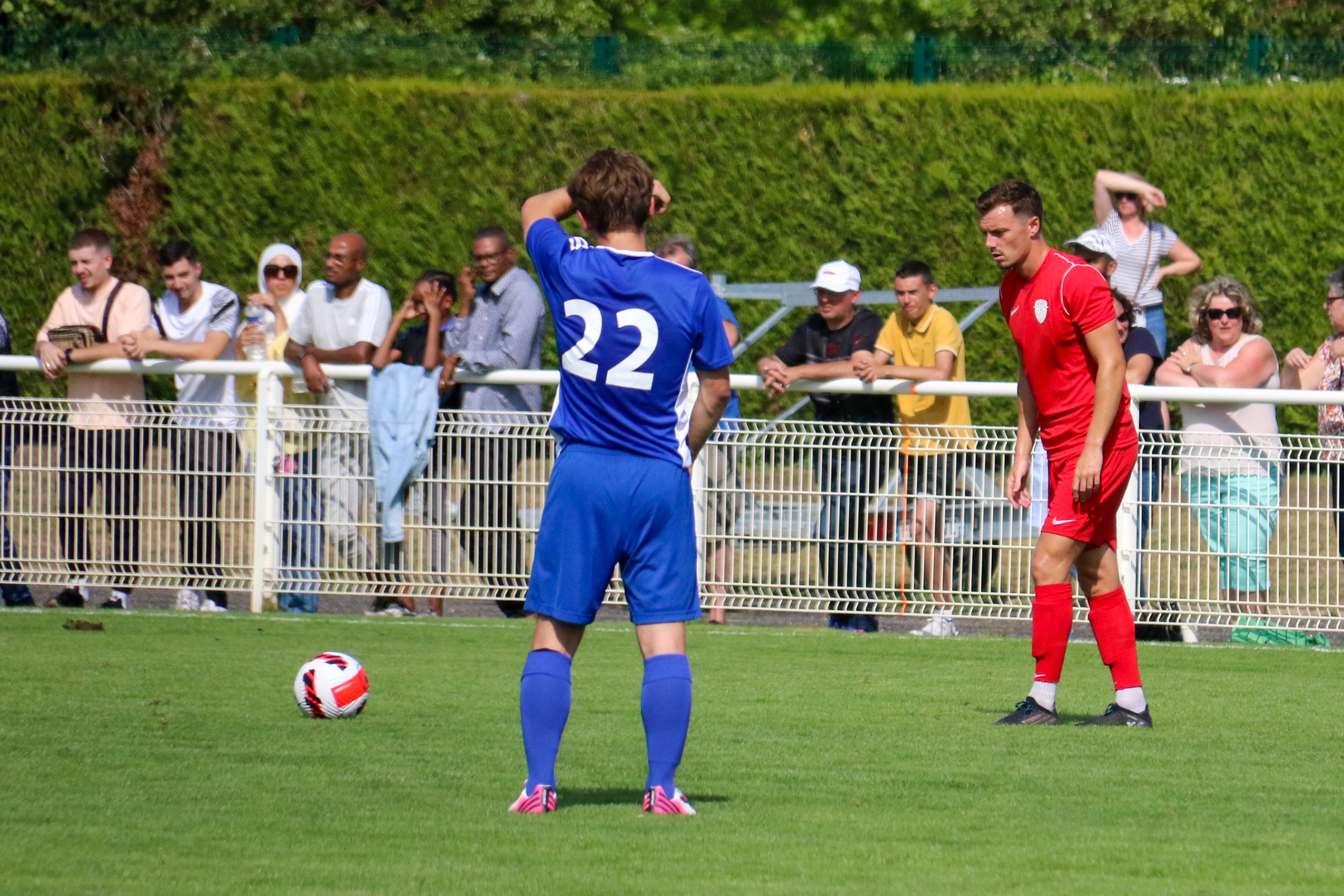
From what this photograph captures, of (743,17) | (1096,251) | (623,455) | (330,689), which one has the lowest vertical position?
(330,689)

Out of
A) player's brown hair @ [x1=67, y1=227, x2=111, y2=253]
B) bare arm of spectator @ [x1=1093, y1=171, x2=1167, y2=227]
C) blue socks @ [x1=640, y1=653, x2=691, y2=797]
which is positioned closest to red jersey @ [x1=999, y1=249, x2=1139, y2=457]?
blue socks @ [x1=640, y1=653, x2=691, y2=797]

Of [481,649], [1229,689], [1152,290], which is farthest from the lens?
[1152,290]

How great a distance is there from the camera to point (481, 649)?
961cm

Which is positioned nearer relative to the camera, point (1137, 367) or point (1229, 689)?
point (1229, 689)

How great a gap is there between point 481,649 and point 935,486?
9.21 feet

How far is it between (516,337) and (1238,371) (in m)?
4.32

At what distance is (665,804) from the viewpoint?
5297 millimetres

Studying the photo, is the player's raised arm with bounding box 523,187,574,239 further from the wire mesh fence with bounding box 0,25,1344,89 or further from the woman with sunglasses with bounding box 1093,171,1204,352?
the wire mesh fence with bounding box 0,25,1344,89

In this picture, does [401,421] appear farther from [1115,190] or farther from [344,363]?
[1115,190]

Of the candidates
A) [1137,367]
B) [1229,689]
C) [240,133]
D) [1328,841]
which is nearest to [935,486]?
[1137,367]

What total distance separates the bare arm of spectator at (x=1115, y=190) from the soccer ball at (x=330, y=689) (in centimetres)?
747

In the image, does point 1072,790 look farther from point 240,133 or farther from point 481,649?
point 240,133

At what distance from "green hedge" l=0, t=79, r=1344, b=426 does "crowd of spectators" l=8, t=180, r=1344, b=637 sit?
5763mm

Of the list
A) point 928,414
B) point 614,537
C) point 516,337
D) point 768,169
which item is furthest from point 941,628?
point 768,169
